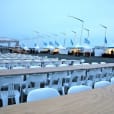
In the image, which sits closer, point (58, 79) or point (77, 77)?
point (58, 79)

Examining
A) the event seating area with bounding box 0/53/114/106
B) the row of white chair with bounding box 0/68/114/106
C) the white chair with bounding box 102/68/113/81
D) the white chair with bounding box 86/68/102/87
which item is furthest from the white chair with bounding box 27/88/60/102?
the white chair with bounding box 102/68/113/81

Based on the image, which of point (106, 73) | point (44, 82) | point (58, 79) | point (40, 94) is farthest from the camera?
point (106, 73)

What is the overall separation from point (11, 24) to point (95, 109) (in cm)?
2599

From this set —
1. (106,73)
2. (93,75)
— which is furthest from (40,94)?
(106,73)

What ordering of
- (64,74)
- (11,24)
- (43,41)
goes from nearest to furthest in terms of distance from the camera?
(64,74) < (11,24) < (43,41)

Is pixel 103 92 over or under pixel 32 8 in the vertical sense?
under

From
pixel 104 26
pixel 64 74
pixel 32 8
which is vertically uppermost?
pixel 32 8

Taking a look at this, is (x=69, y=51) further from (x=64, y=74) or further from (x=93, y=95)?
(x=93, y=95)

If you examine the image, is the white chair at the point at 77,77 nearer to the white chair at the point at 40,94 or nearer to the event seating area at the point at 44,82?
the event seating area at the point at 44,82

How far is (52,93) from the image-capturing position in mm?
2645

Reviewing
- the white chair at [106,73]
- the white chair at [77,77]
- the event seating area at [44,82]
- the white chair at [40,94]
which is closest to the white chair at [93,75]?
the event seating area at [44,82]

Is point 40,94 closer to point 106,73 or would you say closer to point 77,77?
point 77,77

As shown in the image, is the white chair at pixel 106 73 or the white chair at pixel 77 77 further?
the white chair at pixel 106 73

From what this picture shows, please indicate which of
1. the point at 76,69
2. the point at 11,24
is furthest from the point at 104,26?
the point at 76,69
